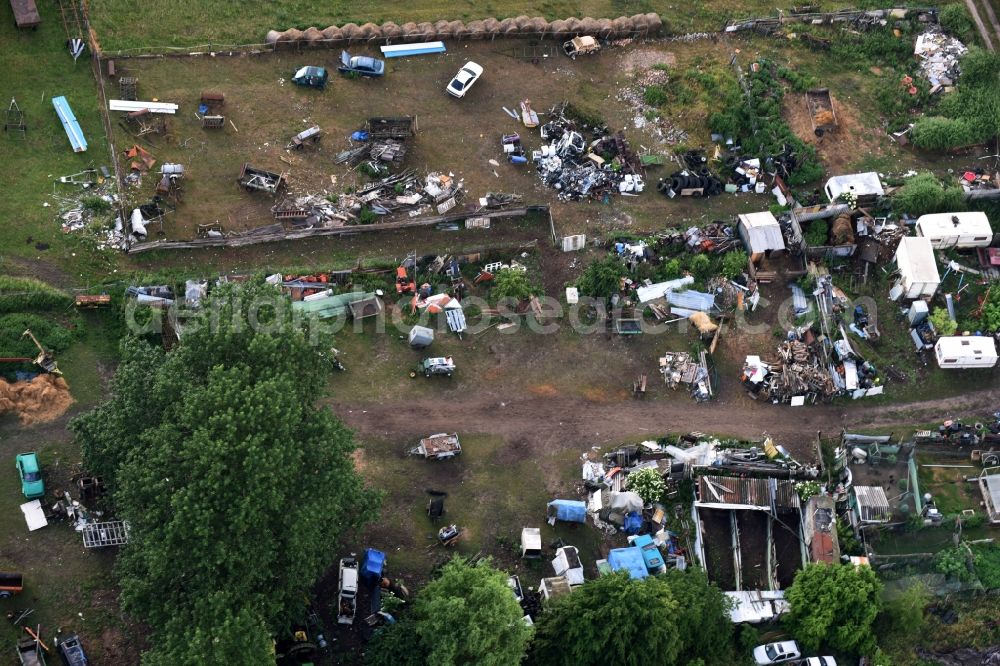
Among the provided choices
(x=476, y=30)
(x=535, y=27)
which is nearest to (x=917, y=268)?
(x=535, y=27)

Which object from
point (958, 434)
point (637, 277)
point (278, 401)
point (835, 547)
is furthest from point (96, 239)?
point (958, 434)

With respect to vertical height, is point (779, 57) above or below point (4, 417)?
above

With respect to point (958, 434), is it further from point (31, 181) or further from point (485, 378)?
point (31, 181)

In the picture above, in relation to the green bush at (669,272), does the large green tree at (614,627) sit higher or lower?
lower

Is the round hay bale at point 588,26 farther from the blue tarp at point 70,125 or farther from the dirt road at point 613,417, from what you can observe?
the blue tarp at point 70,125

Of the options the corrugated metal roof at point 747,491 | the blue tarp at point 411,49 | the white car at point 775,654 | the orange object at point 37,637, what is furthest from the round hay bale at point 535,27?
the orange object at point 37,637

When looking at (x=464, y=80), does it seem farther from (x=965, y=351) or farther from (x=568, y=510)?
(x=965, y=351)

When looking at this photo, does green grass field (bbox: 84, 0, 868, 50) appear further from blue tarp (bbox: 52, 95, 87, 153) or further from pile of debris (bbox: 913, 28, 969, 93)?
pile of debris (bbox: 913, 28, 969, 93)
